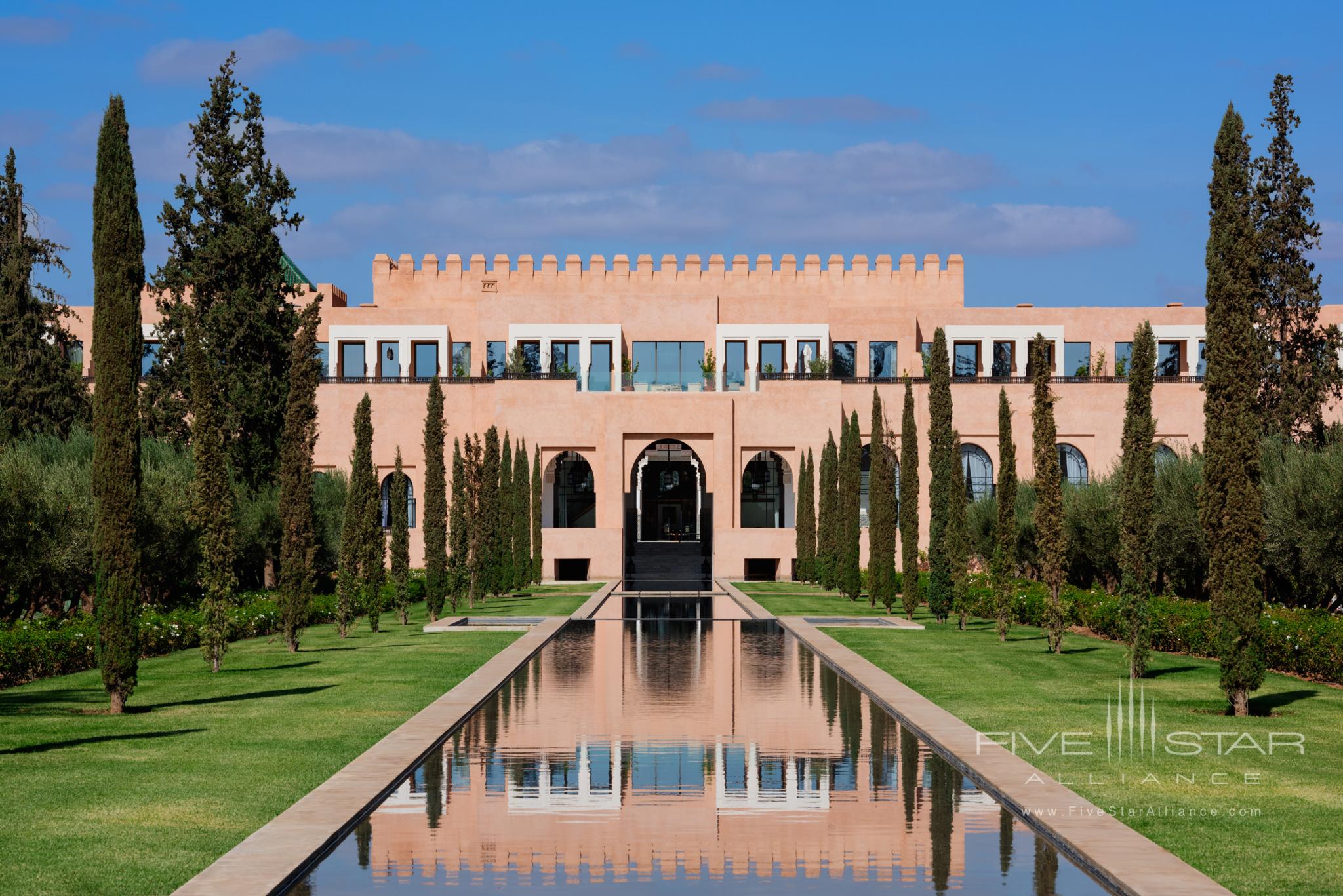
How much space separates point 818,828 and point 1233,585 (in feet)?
24.8

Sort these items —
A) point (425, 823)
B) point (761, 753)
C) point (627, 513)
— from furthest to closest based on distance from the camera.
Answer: point (627, 513) < point (761, 753) < point (425, 823)

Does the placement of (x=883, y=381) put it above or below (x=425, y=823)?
above

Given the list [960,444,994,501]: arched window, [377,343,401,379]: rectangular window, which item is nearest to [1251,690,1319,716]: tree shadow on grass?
[960,444,994,501]: arched window

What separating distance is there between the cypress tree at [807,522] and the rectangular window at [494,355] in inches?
557

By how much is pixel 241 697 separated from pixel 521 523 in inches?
1000

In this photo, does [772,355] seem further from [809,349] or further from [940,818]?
[940,818]

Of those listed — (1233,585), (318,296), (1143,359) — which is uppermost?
(318,296)

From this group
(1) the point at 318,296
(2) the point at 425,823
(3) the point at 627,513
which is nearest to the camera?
(2) the point at 425,823

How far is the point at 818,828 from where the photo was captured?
30.4 feet

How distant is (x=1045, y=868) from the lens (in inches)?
324

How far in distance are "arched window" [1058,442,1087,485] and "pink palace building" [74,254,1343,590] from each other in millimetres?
68

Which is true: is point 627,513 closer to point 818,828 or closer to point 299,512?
point 299,512

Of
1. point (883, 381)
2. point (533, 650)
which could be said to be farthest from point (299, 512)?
point (883, 381)

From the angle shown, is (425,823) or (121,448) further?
(121,448)
